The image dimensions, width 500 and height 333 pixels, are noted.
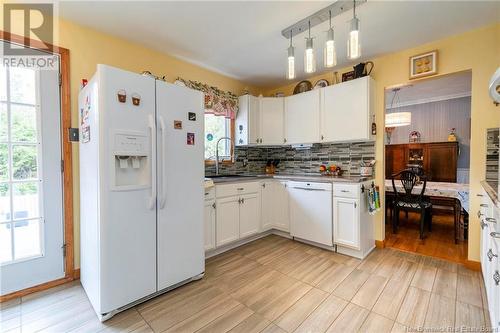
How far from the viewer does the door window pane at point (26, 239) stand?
72.5 inches

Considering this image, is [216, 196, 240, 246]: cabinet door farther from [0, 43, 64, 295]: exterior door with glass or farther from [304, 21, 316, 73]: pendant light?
[304, 21, 316, 73]: pendant light

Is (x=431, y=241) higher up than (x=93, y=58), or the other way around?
(x=93, y=58)

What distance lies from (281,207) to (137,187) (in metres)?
2.00

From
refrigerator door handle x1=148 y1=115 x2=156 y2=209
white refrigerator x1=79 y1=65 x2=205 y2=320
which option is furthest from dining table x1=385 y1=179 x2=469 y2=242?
refrigerator door handle x1=148 y1=115 x2=156 y2=209

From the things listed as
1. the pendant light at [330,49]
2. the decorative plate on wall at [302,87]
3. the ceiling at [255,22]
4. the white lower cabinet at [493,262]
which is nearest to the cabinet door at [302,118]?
the decorative plate on wall at [302,87]

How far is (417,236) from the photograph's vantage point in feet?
10.5

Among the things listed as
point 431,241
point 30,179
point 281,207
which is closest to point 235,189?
point 281,207

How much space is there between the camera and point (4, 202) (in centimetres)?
179

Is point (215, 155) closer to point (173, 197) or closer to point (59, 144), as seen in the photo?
point (173, 197)

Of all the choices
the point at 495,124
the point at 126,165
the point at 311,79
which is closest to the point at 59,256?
the point at 126,165

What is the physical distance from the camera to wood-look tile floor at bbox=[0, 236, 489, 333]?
1.52 meters

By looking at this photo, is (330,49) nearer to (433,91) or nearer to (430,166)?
(433,91)

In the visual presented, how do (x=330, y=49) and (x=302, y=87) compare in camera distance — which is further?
(x=302, y=87)

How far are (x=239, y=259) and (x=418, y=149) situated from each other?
4.99 meters
